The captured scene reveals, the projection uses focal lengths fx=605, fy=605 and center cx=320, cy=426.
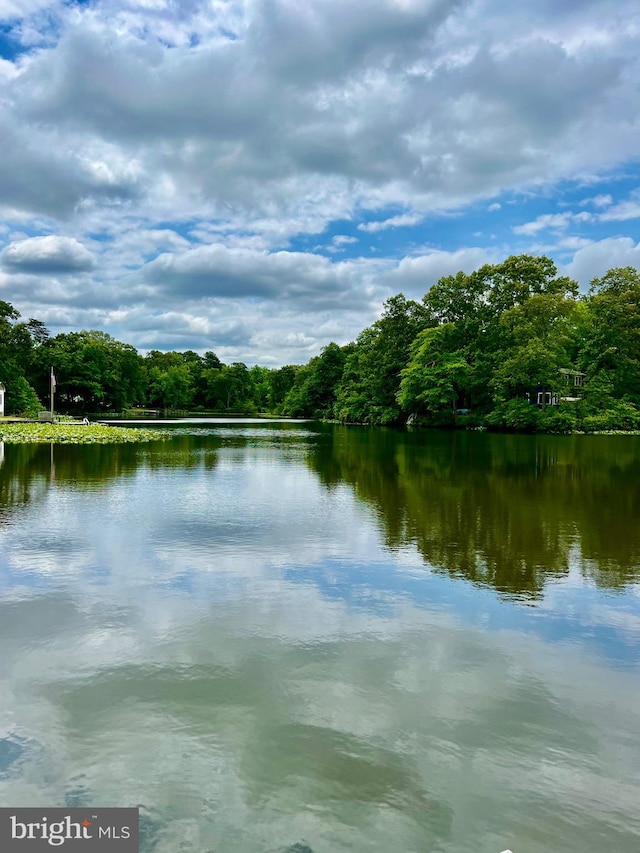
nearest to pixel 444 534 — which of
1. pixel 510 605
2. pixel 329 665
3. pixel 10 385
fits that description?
pixel 510 605

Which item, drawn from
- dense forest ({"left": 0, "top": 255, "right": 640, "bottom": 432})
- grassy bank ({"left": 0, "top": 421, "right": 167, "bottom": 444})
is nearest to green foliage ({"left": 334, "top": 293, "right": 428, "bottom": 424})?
dense forest ({"left": 0, "top": 255, "right": 640, "bottom": 432})

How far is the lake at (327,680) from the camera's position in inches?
149

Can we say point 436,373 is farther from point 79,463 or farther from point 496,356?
point 79,463

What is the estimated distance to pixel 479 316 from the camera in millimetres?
59844

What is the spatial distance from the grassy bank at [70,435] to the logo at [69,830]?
32.4 m

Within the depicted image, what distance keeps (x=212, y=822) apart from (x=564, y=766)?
2432 millimetres

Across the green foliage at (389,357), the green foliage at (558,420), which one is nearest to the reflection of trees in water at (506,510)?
the green foliage at (558,420)

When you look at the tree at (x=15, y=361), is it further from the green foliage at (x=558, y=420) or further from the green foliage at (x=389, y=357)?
the green foliage at (x=558, y=420)

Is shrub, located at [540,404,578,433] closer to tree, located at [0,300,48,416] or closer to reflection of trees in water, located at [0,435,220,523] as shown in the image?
reflection of trees in water, located at [0,435,220,523]

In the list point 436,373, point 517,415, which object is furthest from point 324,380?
point 517,415

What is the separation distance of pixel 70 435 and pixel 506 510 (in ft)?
95.6

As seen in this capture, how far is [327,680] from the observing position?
5422mm

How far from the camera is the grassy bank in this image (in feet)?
114

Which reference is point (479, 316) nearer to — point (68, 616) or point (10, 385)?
point (10, 385)
